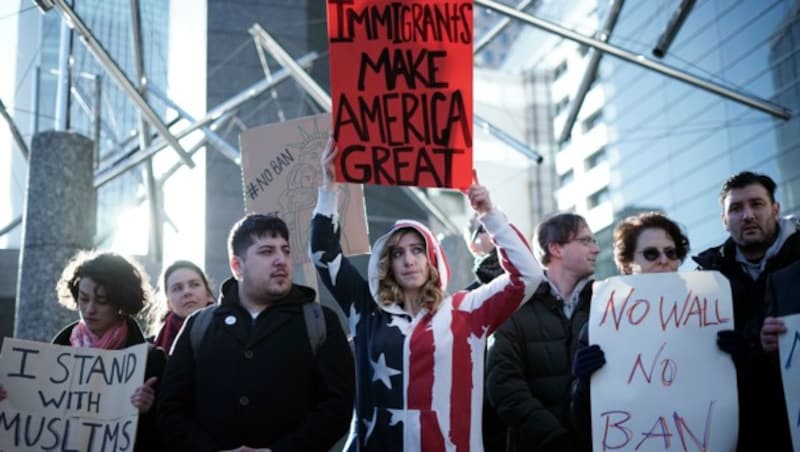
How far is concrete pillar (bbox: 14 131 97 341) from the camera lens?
765 cm

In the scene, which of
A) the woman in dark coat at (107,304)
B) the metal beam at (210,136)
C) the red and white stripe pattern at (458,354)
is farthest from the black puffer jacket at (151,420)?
the metal beam at (210,136)

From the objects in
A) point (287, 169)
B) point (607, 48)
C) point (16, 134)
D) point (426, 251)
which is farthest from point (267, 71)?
point (426, 251)

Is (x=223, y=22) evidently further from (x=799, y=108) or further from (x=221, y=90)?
(x=799, y=108)

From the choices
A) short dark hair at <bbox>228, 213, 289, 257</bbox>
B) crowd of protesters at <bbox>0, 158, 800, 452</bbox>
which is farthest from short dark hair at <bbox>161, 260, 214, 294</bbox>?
short dark hair at <bbox>228, 213, 289, 257</bbox>

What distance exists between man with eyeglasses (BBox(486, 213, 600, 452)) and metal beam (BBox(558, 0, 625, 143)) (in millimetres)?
5746

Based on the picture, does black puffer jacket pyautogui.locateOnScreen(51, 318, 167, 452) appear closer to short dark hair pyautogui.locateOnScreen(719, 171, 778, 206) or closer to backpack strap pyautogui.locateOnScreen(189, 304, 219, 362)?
backpack strap pyautogui.locateOnScreen(189, 304, 219, 362)

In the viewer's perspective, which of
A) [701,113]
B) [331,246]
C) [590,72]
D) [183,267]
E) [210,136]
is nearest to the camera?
[331,246]

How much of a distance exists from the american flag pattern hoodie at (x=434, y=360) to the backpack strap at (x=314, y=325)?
183mm

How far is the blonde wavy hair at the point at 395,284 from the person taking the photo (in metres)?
3.91

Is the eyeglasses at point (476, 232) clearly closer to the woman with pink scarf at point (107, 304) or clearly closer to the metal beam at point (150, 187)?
the woman with pink scarf at point (107, 304)

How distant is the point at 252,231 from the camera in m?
4.05

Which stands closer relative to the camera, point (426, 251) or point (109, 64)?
point (426, 251)

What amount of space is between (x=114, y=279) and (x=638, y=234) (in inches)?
85.6

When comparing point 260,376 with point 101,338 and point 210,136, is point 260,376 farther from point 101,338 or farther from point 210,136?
point 210,136
